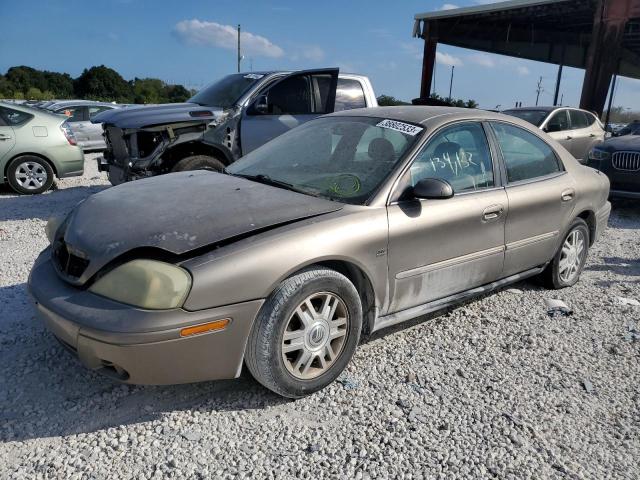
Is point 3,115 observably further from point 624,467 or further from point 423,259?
point 624,467

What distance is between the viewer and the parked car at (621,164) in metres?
7.71

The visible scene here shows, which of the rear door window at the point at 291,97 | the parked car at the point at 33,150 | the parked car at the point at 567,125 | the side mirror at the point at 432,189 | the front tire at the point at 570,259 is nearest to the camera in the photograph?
the side mirror at the point at 432,189

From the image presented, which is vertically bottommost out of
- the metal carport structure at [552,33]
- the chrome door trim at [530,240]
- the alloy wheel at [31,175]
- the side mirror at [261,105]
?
the alloy wheel at [31,175]

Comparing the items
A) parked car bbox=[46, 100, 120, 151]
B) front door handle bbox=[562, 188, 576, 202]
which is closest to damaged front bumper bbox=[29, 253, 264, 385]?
front door handle bbox=[562, 188, 576, 202]

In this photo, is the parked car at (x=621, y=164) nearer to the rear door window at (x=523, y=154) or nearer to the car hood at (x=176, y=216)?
the rear door window at (x=523, y=154)

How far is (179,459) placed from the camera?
2.31 metres

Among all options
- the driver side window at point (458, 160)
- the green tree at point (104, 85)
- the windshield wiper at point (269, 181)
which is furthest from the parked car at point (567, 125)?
the green tree at point (104, 85)

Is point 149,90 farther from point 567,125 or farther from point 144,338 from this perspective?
point 144,338

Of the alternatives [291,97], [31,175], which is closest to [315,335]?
[291,97]

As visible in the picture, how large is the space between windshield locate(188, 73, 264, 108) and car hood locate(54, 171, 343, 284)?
12.2 ft

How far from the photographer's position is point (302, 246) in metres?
2.61

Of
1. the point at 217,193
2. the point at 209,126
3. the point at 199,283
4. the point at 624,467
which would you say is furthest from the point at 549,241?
the point at 209,126

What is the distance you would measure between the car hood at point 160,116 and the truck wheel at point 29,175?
223 centimetres

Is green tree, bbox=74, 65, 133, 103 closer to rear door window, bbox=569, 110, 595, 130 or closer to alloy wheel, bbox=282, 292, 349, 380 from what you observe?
rear door window, bbox=569, 110, 595, 130
